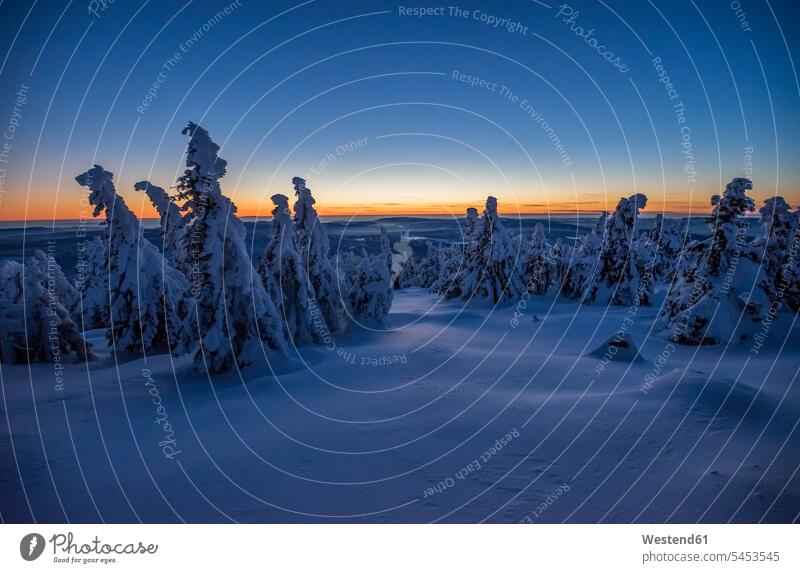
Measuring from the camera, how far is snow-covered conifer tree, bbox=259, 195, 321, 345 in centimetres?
2059

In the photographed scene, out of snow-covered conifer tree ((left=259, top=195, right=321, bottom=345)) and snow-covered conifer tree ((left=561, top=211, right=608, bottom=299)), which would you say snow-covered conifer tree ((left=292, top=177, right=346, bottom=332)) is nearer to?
snow-covered conifer tree ((left=259, top=195, right=321, bottom=345))

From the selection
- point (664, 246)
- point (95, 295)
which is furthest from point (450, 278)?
point (95, 295)

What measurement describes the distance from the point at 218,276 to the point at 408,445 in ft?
31.6

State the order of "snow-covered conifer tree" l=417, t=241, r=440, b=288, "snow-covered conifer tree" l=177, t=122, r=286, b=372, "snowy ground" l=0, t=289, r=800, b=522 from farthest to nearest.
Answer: "snow-covered conifer tree" l=417, t=241, r=440, b=288
"snow-covered conifer tree" l=177, t=122, r=286, b=372
"snowy ground" l=0, t=289, r=800, b=522

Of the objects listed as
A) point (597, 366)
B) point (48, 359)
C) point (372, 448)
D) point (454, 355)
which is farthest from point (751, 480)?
point (48, 359)

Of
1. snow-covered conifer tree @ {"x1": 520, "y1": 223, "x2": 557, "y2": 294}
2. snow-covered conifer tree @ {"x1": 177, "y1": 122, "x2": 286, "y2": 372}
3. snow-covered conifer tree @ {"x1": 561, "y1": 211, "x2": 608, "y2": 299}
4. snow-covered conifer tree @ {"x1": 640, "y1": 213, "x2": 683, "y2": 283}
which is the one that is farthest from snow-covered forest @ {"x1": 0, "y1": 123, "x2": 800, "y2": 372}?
snow-covered conifer tree @ {"x1": 640, "y1": 213, "x2": 683, "y2": 283}

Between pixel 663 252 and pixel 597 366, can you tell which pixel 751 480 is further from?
pixel 663 252

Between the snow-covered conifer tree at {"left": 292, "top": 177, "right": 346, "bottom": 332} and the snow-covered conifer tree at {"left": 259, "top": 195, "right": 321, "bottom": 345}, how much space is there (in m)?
2.10

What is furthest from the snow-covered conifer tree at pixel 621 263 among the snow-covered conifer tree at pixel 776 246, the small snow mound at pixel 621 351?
the small snow mound at pixel 621 351

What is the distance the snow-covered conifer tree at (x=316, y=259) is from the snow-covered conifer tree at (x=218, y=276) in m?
8.75

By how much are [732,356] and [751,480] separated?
54.6ft

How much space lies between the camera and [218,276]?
1370 centimetres

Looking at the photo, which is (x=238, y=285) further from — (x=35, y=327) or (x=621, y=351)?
(x=621, y=351)

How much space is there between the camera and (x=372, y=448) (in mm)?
7945
